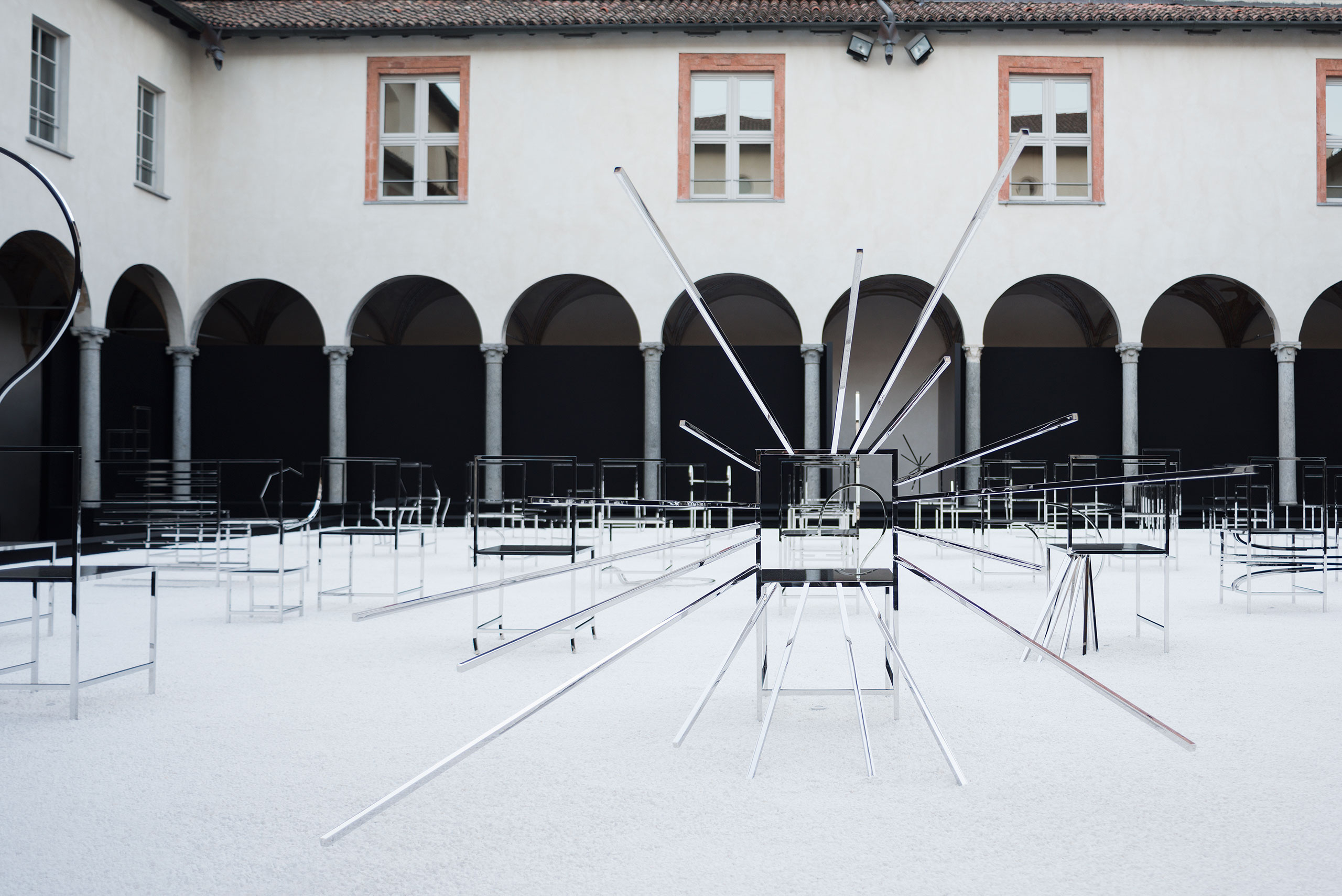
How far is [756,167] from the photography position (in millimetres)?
15281

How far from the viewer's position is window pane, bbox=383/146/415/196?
1554 cm

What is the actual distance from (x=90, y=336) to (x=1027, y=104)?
12949mm

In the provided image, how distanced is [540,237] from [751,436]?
4180 mm

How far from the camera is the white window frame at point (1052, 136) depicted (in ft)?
49.1

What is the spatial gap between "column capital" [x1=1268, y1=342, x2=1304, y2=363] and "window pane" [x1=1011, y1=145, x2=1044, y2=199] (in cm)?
389

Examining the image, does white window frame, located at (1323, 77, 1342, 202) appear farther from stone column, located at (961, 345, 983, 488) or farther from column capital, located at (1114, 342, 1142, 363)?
stone column, located at (961, 345, 983, 488)

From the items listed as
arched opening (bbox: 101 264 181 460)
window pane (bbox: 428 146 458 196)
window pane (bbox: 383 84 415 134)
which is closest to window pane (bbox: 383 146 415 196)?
window pane (bbox: 428 146 458 196)

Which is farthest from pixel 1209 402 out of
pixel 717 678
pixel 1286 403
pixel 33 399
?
pixel 33 399

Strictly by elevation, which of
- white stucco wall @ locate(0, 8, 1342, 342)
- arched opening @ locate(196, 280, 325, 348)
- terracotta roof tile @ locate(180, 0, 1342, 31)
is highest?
terracotta roof tile @ locate(180, 0, 1342, 31)

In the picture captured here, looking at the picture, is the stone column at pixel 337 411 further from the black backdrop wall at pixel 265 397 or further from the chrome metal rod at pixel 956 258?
the chrome metal rod at pixel 956 258

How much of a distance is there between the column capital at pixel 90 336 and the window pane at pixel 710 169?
8.08m

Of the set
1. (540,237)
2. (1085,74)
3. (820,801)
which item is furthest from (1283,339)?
(820,801)

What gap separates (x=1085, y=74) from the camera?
15.0 m

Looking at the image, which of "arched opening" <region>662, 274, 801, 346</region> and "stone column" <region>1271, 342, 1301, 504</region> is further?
"arched opening" <region>662, 274, 801, 346</region>
